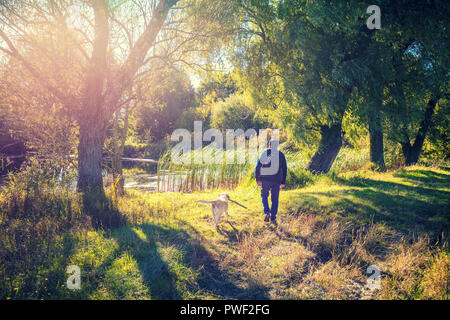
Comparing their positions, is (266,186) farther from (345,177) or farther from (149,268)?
(345,177)

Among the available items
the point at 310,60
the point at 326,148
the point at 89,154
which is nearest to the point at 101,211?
the point at 89,154

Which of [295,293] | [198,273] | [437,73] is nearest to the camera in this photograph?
[295,293]

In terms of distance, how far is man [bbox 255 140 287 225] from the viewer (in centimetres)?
584

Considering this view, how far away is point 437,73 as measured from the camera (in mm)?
9320

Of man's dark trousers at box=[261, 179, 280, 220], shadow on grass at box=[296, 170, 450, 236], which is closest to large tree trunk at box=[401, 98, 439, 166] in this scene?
shadow on grass at box=[296, 170, 450, 236]

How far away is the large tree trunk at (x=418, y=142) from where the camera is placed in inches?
571

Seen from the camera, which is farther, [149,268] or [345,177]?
[345,177]

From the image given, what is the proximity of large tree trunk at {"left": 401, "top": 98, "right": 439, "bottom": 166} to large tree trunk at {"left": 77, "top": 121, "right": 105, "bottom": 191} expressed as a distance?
51.5ft

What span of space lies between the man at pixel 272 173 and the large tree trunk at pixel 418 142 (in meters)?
12.5

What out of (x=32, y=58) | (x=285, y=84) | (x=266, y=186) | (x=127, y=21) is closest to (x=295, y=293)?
(x=266, y=186)

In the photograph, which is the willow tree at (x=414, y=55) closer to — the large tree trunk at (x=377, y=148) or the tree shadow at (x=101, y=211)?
the large tree trunk at (x=377, y=148)

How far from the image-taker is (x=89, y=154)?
7.79 metres

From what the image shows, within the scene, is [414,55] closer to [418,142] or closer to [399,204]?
[399,204]

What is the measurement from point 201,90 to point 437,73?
30.8m
